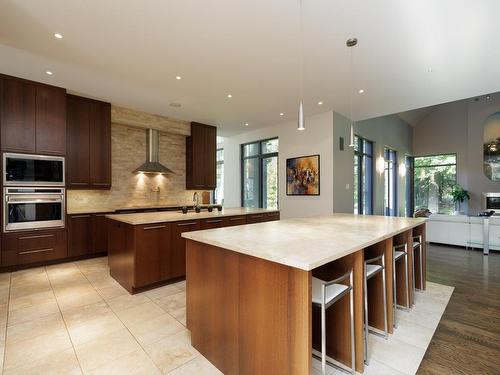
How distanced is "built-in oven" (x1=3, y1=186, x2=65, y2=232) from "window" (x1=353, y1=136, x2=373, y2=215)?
6621 millimetres

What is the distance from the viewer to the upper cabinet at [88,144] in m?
4.38

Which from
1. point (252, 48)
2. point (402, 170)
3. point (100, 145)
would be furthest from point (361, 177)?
point (100, 145)

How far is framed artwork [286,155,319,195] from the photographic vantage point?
564 centimetres

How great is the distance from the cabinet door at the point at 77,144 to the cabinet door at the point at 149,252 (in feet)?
8.18

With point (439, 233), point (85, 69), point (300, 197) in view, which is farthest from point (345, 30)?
point (439, 233)

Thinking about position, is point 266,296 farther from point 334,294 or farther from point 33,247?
point 33,247

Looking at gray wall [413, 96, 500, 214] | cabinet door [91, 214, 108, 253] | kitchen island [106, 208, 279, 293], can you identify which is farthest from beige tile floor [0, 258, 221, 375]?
gray wall [413, 96, 500, 214]

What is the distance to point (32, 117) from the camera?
3.85 meters

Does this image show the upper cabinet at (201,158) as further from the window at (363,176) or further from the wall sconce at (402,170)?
the wall sconce at (402,170)

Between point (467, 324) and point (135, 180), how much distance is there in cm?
603

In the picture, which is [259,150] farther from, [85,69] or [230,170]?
[85,69]

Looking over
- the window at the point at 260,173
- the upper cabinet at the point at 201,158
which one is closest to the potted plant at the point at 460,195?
the window at the point at 260,173

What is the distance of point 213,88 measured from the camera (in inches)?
163

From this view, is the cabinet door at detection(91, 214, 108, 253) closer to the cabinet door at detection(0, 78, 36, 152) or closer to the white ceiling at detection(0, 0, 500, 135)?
the cabinet door at detection(0, 78, 36, 152)
